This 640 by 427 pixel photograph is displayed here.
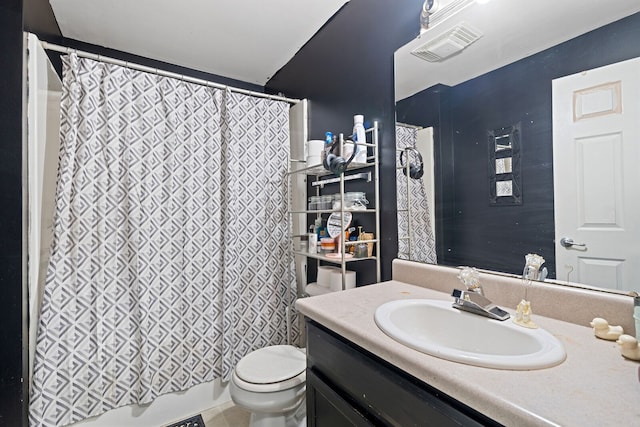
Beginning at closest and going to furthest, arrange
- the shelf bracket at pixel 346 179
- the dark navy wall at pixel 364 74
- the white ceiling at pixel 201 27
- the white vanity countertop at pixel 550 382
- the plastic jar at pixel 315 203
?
the white vanity countertop at pixel 550 382 → the dark navy wall at pixel 364 74 → the shelf bracket at pixel 346 179 → the white ceiling at pixel 201 27 → the plastic jar at pixel 315 203

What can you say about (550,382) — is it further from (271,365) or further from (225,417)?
(225,417)

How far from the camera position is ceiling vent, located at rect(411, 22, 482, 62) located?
3.66 ft

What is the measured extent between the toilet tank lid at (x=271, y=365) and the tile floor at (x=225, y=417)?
1.60 feet

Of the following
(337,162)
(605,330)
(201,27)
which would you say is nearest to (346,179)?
(337,162)

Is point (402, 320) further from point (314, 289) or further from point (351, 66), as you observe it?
point (351, 66)

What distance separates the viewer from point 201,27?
187cm

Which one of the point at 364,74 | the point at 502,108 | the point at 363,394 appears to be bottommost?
the point at 363,394

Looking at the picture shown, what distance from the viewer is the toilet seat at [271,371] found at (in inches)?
51.7

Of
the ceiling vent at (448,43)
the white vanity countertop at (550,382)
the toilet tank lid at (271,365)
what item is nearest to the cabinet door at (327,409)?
the white vanity countertop at (550,382)

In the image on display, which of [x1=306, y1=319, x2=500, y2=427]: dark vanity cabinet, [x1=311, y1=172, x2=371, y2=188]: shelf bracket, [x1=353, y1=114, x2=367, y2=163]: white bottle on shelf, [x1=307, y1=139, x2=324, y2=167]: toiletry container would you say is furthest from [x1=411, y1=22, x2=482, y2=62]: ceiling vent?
[x1=306, y1=319, x2=500, y2=427]: dark vanity cabinet

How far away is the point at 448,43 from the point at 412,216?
2.34ft

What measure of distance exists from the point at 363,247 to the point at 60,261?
1473 mm

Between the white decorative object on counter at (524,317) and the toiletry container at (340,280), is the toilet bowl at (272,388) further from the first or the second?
the white decorative object on counter at (524,317)

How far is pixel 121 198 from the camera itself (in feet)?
5.26
